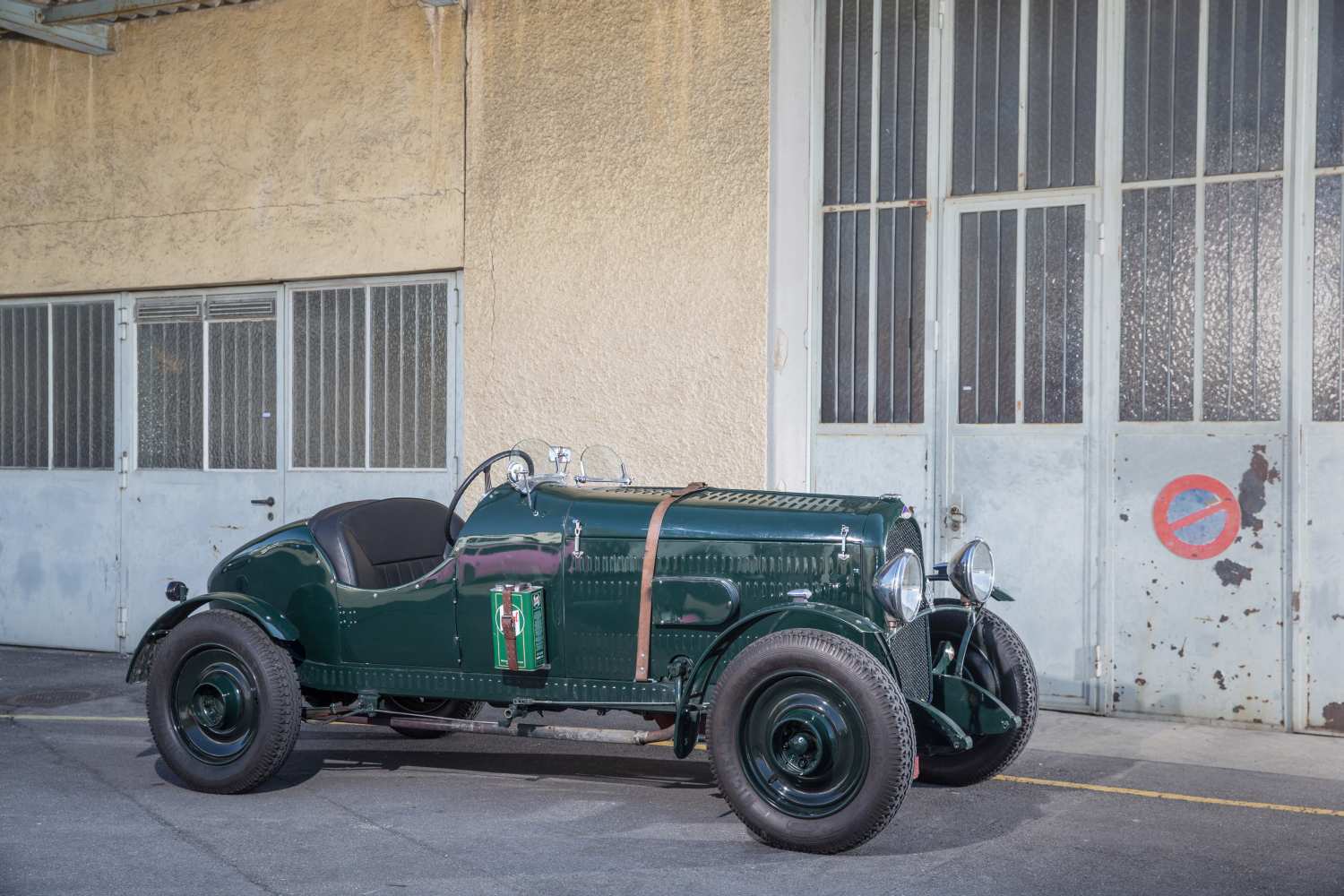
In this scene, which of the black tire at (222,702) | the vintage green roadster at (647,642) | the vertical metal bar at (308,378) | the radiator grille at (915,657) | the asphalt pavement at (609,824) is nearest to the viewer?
the asphalt pavement at (609,824)

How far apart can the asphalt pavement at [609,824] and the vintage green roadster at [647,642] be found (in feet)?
0.90

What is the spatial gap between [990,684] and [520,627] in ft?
6.40

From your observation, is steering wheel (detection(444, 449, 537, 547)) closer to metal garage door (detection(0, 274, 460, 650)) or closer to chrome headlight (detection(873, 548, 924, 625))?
chrome headlight (detection(873, 548, 924, 625))

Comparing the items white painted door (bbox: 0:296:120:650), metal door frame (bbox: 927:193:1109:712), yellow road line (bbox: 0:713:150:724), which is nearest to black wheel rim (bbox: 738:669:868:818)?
metal door frame (bbox: 927:193:1109:712)

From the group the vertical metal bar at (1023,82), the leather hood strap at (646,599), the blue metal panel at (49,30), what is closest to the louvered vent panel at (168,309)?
the blue metal panel at (49,30)

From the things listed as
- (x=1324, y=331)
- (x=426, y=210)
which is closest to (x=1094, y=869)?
(x=1324, y=331)

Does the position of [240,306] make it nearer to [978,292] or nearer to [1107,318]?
[978,292]

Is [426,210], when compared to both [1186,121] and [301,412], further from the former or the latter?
[1186,121]

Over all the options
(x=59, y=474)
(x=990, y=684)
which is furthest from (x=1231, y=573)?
(x=59, y=474)

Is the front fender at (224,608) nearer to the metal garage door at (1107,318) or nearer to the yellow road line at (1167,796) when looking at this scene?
the yellow road line at (1167,796)

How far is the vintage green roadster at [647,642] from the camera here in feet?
16.5

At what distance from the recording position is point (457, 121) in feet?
31.7

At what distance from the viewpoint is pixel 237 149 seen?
34.0ft

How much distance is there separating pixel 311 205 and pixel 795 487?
13.3 ft
